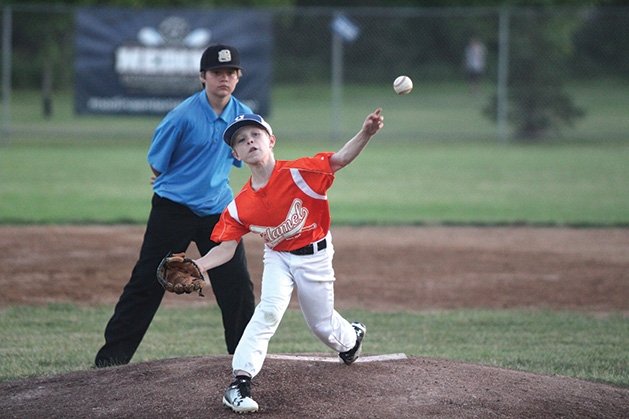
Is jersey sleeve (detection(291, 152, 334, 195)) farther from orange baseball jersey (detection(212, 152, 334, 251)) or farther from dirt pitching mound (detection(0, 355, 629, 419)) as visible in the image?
dirt pitching mound (detection(0, 355, 629, 419))

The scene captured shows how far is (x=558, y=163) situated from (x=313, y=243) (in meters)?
14.6

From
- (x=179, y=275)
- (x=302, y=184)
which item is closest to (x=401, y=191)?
(x=302, y=184)

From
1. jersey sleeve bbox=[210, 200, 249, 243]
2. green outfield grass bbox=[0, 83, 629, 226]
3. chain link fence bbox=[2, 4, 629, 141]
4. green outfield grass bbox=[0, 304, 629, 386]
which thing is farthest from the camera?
chain link fence bbox=[2, 4, 629, 141]

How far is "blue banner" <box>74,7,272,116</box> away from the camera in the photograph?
64.8ft

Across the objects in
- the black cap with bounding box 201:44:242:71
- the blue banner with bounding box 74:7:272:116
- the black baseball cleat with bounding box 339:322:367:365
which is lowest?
the black baseball cleat with bounding box 339:322:367:365

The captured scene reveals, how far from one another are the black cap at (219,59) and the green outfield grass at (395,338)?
219cm

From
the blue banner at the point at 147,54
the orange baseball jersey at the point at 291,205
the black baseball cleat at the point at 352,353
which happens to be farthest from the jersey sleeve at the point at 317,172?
the blue banner at the point at 147,54

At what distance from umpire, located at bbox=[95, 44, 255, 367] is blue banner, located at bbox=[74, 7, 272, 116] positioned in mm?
14436

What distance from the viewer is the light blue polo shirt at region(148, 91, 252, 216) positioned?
5586 mm

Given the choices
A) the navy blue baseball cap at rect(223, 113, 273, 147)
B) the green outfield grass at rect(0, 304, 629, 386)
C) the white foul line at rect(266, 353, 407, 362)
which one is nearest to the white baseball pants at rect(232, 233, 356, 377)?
the white foul line at rect(266, 353, 407, 362)

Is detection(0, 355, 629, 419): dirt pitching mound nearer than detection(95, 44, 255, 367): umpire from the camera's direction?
Yes

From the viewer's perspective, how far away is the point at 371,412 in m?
4.25

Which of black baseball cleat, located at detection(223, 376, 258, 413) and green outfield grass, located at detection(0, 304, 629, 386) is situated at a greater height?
black baseball cleat, located at detection(223, 376, 258, 413)

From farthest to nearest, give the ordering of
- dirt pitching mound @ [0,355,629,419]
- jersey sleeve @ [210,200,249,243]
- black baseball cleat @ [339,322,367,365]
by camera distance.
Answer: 1. black baseball cleat @ [339,322,367,365]
2. jersey sleeve @ [210,200,249,243]
3. dirt pitching mound @ [0,355,629,419]
